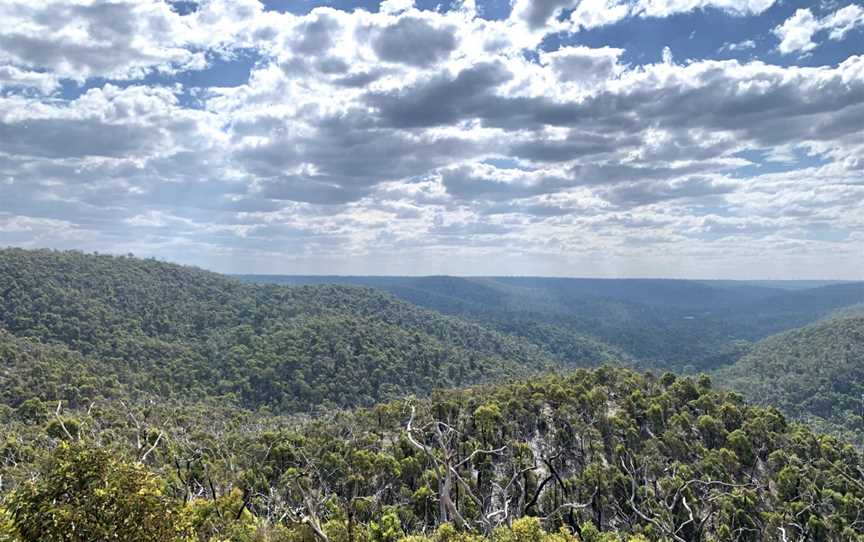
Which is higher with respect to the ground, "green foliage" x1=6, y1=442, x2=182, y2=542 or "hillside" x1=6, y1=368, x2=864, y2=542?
"green foliage" x1=6, y1=442, x2=182, y2=542

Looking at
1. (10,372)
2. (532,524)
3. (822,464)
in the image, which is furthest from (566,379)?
(10,372)

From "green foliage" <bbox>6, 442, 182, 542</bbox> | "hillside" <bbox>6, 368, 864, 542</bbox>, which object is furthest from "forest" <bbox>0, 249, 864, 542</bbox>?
"hillside" <bbox>6, 368, 864, 542</bbox>

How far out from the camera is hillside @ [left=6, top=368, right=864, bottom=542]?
38.8 m

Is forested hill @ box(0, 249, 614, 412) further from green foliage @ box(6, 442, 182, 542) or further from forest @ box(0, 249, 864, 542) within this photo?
green foliage @ box(6, 442, 182, 542)

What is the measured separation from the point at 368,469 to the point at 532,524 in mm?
48094

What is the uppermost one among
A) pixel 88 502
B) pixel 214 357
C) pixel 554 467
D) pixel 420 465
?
pixel 88 502

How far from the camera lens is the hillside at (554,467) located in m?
38.8

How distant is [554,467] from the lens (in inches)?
2325

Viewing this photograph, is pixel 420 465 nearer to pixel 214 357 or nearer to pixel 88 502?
pixel 88 502

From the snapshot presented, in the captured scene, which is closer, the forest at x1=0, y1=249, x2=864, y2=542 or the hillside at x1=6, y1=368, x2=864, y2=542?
the forest at x1=0, y1=249, x2=864, y2=542

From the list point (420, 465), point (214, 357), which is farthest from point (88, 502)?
point (214, 357)

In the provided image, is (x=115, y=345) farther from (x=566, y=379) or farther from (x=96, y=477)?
(x=96, y=477)

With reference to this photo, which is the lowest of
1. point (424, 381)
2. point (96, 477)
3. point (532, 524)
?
point (424, 381)

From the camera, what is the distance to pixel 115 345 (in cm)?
16150
